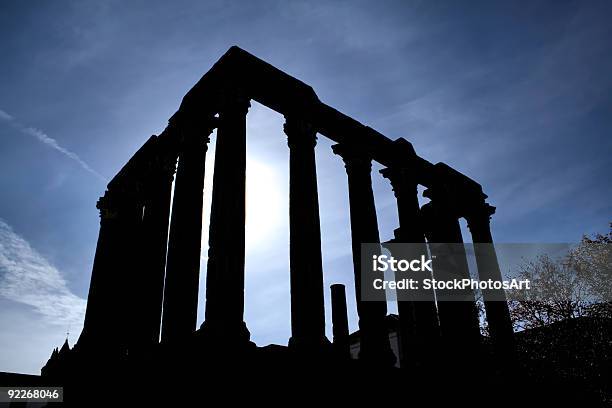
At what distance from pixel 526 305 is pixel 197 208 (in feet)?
105

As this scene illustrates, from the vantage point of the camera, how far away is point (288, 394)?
13.4 meters

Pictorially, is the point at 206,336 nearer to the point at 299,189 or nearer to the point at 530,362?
the point at 299,189

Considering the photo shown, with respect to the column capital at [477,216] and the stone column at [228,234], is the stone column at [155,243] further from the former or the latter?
the column capital at [477,216]

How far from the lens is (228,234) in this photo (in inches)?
678

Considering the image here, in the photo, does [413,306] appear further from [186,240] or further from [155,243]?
[155,243]

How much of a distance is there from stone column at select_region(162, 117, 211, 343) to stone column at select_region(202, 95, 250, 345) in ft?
7.16

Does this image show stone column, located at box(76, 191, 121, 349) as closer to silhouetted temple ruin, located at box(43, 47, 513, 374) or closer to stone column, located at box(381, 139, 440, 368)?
silhouetted temple ruin, located at box(43, 47, 513, 374)

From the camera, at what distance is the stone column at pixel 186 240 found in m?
17.8

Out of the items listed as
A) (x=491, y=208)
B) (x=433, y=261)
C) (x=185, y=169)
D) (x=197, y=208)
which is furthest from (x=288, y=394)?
(x=491, y=208)

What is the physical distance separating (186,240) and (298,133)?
8144 mm

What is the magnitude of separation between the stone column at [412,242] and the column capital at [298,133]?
24.8 feet

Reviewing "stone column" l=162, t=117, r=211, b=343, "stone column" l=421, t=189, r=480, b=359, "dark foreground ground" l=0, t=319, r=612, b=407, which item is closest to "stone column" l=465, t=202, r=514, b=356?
"stone column" l=421, t=189, r=480, b=359

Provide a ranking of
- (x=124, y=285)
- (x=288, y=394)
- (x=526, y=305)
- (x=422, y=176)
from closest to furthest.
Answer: (x=288, y=394)
(x=124, y=285)
(x=422, y=176)
(x=526, y=305)

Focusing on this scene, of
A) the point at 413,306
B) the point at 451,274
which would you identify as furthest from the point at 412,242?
the point at 451,274
